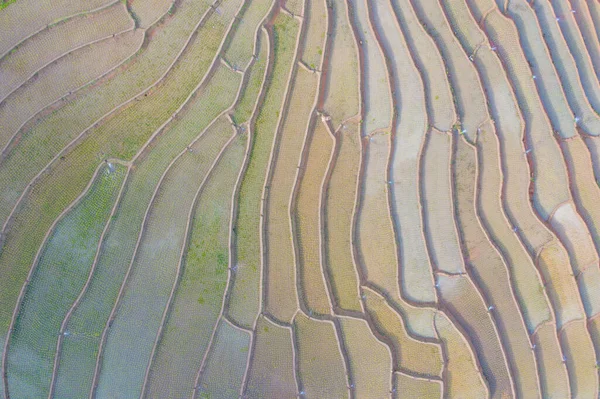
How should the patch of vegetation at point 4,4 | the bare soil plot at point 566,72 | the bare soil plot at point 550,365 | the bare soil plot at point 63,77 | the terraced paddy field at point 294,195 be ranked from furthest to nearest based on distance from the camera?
the bare soil plot at point 550,365, the bare soil plot at point 566,72, the terraced paddy field at point 294,195, the bare soil plot at point 63,77, the patch of vegetation at point 4,4

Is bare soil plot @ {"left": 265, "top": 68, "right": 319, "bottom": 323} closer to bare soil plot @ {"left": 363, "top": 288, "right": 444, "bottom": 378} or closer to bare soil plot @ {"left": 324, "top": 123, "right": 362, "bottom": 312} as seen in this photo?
bare soil plot @ {"left": 324, "top": 123, "right": 362, "bottom": 312}

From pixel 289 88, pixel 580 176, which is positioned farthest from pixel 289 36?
pixel 580 176

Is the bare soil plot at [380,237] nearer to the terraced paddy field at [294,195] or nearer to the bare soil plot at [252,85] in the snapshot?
the terraced paddy field at [294,195]

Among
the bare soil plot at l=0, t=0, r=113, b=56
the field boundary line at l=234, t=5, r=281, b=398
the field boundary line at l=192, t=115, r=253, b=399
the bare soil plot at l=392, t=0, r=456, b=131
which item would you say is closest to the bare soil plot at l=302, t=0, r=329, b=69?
the field boundary line at l=234, t=5, r=281, b=398

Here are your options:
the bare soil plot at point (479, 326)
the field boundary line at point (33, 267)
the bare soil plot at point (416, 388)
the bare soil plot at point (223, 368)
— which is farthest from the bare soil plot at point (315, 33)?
the bare soil plot at point (416, 388)

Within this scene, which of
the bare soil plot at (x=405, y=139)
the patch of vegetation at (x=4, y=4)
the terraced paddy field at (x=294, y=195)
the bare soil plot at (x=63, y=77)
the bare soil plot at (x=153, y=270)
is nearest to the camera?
the patch of vegetation at (x=4, y=4)

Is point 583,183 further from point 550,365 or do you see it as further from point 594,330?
point 550,365

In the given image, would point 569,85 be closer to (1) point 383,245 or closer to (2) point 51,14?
(1) point 383,245
